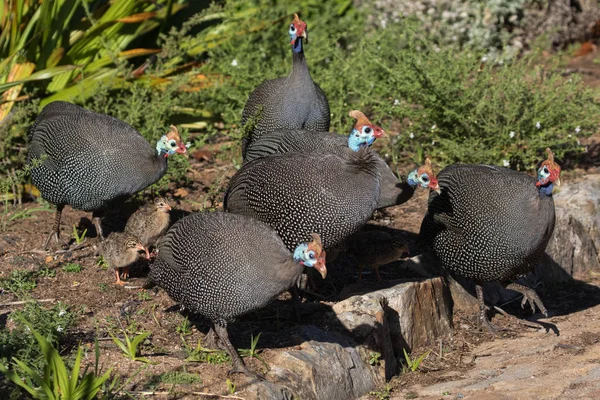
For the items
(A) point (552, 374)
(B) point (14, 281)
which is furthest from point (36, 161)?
(A) point (552, 374)

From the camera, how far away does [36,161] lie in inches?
215

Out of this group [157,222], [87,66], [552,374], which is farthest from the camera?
[87,66]

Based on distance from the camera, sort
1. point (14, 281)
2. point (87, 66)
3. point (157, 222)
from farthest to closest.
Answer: point (87, 66)
point (157, 222)
point (14, 281)

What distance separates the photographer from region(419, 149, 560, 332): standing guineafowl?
17.5 feet

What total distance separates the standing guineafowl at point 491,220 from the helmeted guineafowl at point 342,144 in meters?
0.43

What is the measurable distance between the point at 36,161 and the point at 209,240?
151 cm

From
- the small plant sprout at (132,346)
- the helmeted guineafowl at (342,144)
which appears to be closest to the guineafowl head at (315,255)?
the small plant sprout at (132,346)

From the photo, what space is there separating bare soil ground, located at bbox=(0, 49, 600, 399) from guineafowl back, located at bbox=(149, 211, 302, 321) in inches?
13.6

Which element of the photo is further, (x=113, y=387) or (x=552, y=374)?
(x=552, y=374)

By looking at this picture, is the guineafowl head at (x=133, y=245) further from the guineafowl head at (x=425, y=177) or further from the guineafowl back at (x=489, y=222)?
the guineafowl back at (x=489, y=222)

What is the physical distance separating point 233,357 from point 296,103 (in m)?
2.20

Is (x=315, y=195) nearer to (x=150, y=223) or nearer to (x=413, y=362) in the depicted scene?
(x=413, y=362)

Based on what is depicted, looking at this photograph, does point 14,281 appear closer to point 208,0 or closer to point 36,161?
point 36,161

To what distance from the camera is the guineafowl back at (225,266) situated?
4.35m
